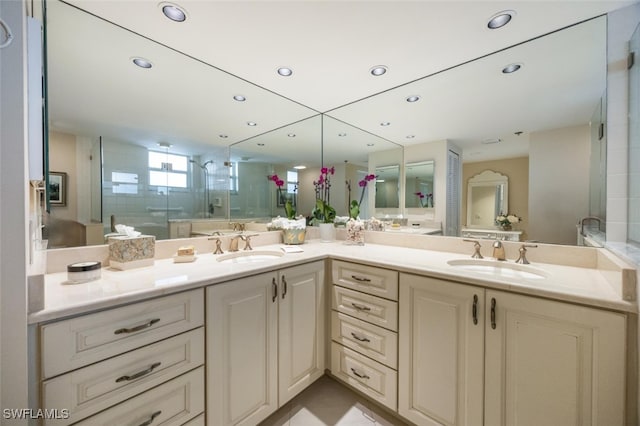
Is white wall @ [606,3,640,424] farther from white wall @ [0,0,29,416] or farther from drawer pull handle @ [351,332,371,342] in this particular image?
white wall @ [0,0,29,416]

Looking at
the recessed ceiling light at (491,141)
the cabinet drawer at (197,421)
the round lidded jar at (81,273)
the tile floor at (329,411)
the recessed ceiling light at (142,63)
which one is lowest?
the tile floor at (329,411)

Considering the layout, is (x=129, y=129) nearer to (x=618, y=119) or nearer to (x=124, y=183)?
(x=124, y=183)

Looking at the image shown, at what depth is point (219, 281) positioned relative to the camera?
1.08m

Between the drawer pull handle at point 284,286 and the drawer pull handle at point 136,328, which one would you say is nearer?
the drawer pull handle at point 136,328

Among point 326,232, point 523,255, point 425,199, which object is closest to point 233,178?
point 326,232

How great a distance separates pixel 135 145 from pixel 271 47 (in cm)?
100

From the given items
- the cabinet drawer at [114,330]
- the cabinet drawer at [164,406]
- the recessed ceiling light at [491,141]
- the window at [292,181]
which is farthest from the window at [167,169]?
the recessed ceiling light at [491,141]

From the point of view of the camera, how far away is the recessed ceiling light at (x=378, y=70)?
63.6 inches

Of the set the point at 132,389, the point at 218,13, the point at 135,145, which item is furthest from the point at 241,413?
the point at 218,13

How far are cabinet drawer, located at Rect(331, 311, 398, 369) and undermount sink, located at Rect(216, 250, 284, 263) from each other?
0.60 m

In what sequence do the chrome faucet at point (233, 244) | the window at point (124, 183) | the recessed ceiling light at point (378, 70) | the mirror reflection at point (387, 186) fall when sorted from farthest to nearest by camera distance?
the mirror reflection at point (387, 186), the chrome faucet at point (233, 244), the recessed ceiling light at point (378, 70), the window at point (124, 183)

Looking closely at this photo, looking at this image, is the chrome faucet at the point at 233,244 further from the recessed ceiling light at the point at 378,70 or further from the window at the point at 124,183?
the recessed ceiling light at the point at 378,70

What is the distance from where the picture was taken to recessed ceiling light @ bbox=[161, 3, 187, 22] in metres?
1.15

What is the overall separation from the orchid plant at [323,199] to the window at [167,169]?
48.3 inches
